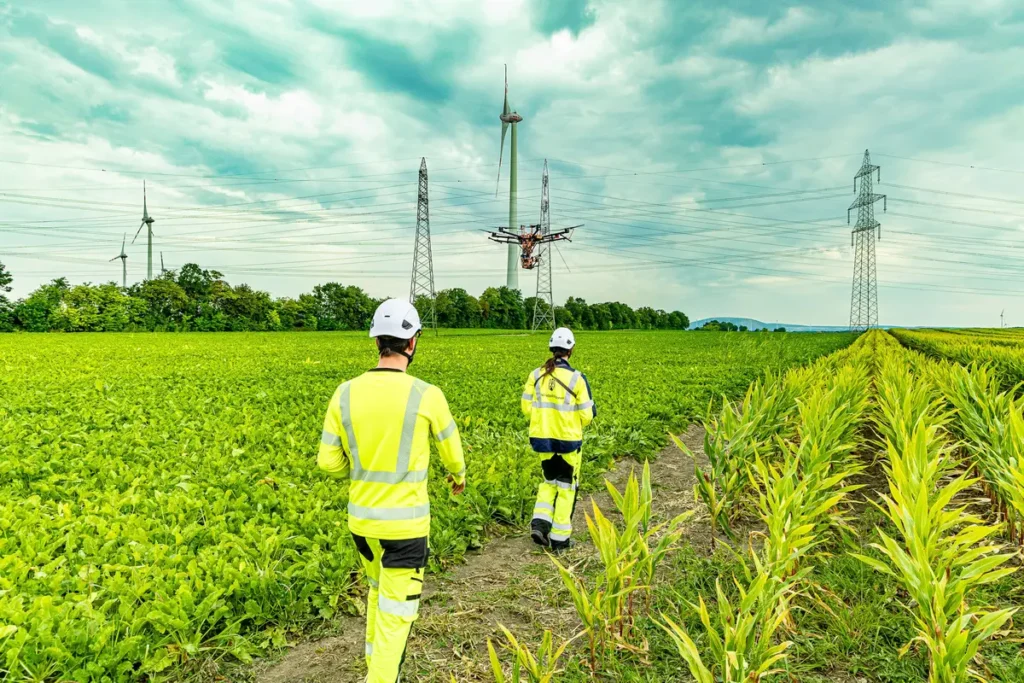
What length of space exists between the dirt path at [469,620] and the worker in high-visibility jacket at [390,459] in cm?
68

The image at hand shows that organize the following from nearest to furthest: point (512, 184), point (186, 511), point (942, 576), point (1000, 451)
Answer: point (942, 576), point (1000, 451), point (186, 511), point (512, 184)

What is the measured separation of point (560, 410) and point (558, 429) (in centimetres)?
20

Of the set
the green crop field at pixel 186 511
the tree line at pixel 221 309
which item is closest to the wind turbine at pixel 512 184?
the tree line at pixel 221 309

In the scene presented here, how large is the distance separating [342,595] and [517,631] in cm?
153

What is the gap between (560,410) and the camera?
207 inches

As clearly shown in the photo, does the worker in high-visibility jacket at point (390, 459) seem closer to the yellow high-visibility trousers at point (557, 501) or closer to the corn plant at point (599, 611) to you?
the corn plant at point (599, 611)

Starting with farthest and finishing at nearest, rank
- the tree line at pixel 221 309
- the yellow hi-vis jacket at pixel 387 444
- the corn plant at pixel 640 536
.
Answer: the tree line at pixel 221 309 → the corn plant at pixel 640 536 → the yellow hi-vis jacket at pixel 387 444

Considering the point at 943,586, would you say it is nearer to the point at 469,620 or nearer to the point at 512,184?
the point at 469,620

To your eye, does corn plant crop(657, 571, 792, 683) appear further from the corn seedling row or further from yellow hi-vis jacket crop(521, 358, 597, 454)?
yellow hi-vis jacket crop(521, 358, 597, 454)

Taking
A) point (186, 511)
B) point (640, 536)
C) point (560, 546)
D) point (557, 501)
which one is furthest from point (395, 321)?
point (186, 511)

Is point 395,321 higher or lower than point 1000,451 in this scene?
higher

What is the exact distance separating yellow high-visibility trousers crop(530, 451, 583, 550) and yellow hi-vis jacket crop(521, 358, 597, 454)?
16 cm

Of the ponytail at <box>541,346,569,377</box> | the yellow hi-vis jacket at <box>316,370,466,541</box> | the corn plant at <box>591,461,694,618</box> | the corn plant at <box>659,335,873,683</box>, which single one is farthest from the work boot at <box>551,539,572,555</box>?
the yellow hi-vis jacket at <box>316,370,466,541</box>

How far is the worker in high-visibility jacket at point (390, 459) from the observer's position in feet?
9.96
